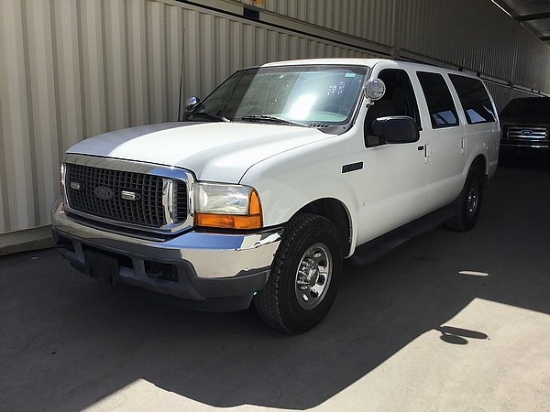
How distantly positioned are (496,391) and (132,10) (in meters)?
5.65

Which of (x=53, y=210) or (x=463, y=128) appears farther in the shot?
(x=463, y=128)

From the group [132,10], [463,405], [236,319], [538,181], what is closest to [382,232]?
[236,319]

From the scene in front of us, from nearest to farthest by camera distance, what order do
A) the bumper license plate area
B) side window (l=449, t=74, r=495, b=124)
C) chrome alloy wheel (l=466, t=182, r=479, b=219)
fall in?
the bumper license plate area
side window (l=449, t=74, r=495, b=124)
chrome alloy wheel (l=466, t=182, r=479, b=219)

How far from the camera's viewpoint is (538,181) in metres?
11.3

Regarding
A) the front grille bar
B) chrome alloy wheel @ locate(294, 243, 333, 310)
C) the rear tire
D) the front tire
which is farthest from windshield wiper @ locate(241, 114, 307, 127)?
the rear tire

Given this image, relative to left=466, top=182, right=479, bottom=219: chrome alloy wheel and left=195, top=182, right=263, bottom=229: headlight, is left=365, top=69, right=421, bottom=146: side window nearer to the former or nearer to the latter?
left=195, top=182, right=263, bottom=229: headlight

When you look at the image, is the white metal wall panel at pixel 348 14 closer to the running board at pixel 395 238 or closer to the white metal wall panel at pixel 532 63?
the running board at pixel 395 238

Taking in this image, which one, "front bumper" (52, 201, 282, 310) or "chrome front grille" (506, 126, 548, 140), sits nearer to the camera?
"front bumper" (52, 201, 282, 310)

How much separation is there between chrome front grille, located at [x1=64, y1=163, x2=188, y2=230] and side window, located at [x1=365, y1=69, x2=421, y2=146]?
195 centimetres

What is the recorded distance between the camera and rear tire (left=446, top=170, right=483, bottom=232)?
20.9ft

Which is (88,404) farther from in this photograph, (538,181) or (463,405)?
(538,181)

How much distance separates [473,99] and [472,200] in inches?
50.5

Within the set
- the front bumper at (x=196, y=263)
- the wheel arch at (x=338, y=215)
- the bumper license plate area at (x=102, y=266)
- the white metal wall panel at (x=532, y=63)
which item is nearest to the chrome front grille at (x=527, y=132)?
the wheel arch at (x=338, y=215)

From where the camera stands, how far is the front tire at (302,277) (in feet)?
11.1
